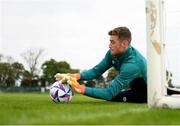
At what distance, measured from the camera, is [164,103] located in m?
7.25

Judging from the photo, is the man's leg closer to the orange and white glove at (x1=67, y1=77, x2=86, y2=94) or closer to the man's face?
the man's face

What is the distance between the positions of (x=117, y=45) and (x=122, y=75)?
2.22ft

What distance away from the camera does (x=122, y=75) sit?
9352mm

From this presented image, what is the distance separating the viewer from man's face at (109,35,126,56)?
31.9ft

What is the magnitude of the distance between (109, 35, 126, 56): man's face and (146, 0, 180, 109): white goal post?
7.89 feet

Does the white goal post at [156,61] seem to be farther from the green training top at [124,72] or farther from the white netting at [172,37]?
the green training top at [124,72]

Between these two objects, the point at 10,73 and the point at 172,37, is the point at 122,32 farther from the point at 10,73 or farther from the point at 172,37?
the point at 10,73

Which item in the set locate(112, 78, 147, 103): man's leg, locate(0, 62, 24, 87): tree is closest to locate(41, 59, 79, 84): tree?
locate(0, 62, 24, 87): tree

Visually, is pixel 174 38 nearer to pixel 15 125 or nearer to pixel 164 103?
pixel 164 103

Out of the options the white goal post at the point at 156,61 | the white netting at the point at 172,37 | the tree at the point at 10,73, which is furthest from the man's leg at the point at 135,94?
the tree at the point at 10,73

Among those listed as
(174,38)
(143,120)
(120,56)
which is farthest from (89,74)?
(143,120)

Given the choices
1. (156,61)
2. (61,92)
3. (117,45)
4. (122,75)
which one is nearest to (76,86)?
(61,92)

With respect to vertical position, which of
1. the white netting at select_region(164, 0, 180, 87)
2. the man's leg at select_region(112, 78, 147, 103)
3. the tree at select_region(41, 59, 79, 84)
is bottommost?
the man's leg at select_region(112, 78, 147, 103)

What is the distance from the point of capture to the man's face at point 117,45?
31.9 feet
